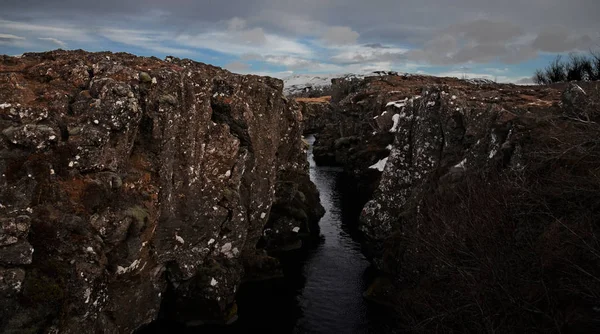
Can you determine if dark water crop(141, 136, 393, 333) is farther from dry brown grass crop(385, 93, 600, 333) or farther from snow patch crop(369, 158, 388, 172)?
snow patch crop(369, 158, 388, 172)

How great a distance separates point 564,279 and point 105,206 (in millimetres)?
24063

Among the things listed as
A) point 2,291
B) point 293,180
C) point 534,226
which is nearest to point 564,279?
point 534,226

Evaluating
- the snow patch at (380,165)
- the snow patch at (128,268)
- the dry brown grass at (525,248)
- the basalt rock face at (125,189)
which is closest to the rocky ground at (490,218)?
the dry brown grass at (525,248)

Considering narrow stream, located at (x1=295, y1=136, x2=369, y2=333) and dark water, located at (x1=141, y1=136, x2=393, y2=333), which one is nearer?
dark water, located at (x1=141, y1=136, x2=393, y2=333)

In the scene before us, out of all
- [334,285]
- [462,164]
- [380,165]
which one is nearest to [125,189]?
[334,285]

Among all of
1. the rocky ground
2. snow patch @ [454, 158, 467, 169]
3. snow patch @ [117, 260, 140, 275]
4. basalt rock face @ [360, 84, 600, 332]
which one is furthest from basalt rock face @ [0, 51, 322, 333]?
snow patch @ [454, 158, 467, 169]

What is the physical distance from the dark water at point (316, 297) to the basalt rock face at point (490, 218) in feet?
8.14

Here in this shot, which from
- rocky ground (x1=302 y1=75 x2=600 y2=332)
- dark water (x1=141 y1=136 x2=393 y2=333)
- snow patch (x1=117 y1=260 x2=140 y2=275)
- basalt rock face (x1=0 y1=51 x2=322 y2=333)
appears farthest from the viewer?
dark water (x1=141 y1=136 x2=393 y2=333)

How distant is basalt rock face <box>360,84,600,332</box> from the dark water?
8.14 feet

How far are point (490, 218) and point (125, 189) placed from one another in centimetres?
2218

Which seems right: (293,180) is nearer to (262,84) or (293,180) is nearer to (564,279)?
(262,84)

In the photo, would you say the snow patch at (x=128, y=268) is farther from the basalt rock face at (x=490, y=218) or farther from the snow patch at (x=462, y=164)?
the snow patch at (x=462, y=164)

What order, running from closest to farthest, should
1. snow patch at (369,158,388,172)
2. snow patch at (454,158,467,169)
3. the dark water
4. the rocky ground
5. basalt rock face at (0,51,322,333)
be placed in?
the rocky ground < basalt rock face at (0,51,322,333) < the dark water < snow patch at (454,158,467,169) < snow patch at (369,158,388,172)

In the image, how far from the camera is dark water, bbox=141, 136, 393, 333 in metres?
34.6
